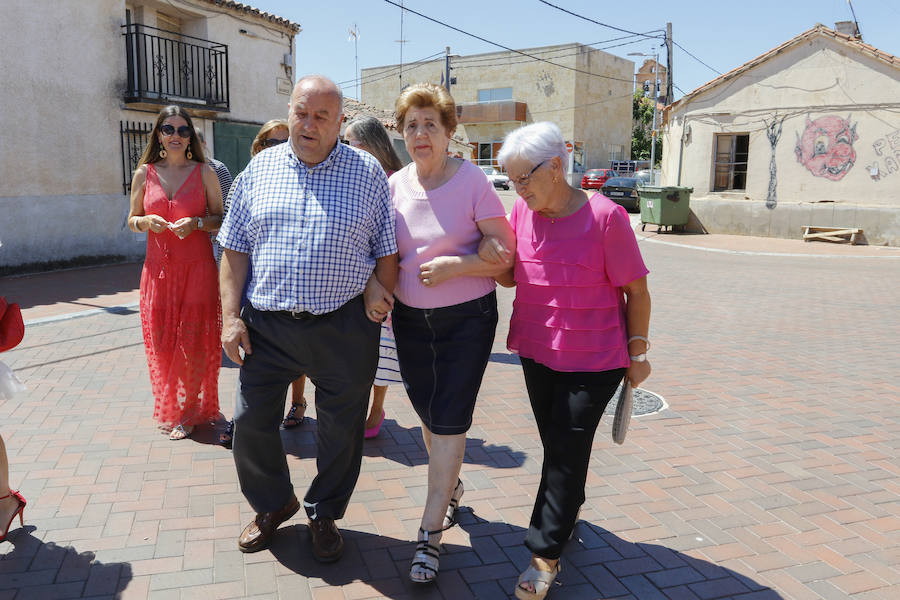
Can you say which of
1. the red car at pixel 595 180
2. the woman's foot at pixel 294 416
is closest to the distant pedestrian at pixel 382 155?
the woman's foot at pixel 294 416

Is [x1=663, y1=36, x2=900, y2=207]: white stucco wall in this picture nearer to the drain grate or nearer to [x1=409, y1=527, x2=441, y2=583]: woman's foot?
the drain grate

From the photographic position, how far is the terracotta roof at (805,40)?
15680 mm

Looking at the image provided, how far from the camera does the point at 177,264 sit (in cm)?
419

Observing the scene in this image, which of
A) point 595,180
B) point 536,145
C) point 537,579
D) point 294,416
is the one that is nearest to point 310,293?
point 536,145

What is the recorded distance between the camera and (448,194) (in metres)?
2.79

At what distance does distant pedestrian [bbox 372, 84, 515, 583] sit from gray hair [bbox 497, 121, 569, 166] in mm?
175

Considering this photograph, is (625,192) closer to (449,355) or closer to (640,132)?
(449,355)

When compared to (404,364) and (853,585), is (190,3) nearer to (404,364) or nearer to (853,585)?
(404,364)

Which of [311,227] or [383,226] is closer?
[311,227]

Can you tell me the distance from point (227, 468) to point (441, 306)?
1.77 m

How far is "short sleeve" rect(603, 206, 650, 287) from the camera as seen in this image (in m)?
2.63

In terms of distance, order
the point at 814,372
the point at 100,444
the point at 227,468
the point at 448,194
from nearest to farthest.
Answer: the point at 448,194, the point at 227,468, the point at 100,444, the point at 814,372

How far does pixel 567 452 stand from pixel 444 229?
0.97 metres

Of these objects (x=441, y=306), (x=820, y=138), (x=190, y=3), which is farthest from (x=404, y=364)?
(x=820, y=138)
